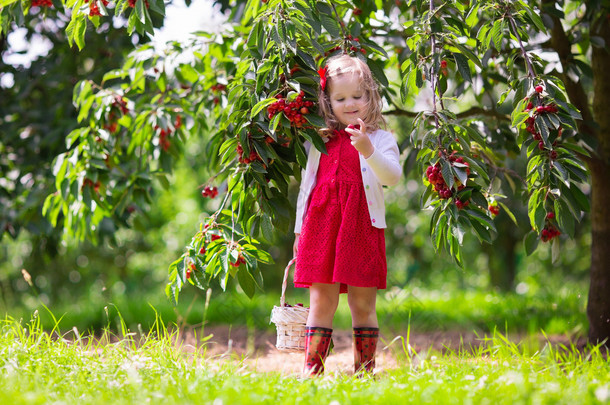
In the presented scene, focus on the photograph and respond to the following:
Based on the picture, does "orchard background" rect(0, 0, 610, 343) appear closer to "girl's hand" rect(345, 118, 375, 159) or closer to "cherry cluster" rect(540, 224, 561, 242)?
"cherry cluster" rect(540, 224, 561, 242)

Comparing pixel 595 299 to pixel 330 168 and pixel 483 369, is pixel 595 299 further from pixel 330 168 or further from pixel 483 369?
pixel 330 168

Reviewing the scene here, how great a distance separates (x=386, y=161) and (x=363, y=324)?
626 millimetres

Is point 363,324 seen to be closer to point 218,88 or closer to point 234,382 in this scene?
point 234,382

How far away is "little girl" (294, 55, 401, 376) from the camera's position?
2.28 m

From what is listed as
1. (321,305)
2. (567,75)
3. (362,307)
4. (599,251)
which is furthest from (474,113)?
(321,305)

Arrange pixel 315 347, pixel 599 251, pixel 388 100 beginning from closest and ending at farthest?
pixel 315 347
pixel 388 100
pixel 599 251

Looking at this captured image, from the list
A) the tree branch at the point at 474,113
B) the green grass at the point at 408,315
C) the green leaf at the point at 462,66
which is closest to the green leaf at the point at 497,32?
the green leaf at the point at 462,66

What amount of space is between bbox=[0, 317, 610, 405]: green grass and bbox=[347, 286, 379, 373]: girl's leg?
0.36 feet

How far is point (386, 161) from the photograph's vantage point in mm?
2234

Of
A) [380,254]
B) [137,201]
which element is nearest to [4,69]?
[137,201]

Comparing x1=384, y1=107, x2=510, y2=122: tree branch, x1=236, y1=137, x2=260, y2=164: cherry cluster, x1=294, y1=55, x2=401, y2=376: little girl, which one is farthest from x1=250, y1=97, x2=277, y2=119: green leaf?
x1=384, y1=107, x2=510, y2=122: tree branch

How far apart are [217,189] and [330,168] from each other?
0.67 meters

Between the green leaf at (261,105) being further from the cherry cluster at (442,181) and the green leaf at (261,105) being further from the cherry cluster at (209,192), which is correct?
the cherry cluster at (209,192)

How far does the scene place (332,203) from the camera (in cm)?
234
